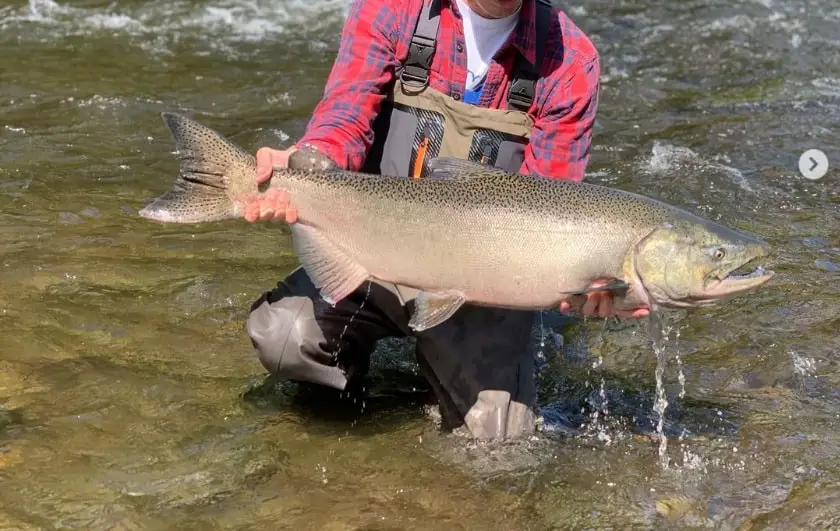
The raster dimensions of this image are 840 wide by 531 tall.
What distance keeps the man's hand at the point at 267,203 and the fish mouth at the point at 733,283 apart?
55.3 inches

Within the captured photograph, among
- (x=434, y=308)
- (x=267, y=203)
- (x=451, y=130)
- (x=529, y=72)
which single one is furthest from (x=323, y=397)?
(x=529, y=72)

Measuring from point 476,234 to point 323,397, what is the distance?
1.13 meters

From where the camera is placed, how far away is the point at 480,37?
156 inches

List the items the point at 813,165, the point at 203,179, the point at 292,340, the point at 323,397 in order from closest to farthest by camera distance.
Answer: the point at 203,179 < the point at 292,340 < the point at 323,397 < the point at 813,165

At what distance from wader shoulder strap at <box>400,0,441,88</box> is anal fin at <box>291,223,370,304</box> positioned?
0.81 meters

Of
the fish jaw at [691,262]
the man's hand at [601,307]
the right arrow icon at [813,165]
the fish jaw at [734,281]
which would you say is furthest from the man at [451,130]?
the right arrow icon at [813,165]

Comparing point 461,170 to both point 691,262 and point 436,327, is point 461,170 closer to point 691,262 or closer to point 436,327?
point 436,327

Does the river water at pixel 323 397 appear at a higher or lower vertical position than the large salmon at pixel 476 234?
lower

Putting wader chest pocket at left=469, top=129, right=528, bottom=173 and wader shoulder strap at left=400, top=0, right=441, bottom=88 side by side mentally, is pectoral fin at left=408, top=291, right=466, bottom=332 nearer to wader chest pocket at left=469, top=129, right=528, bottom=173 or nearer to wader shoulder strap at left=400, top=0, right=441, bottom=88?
wader chest pocket at left=469, top=129, right=528, bottom=173

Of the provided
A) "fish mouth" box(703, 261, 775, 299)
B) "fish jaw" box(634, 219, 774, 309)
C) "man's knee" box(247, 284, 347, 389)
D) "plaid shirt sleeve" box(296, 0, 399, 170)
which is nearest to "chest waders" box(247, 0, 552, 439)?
"man's knee" box(247, 284, 347, 389)

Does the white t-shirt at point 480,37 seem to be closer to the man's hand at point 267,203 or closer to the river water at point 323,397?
the man's hand at point 267,203

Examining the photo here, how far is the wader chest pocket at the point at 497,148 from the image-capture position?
3.98 metres

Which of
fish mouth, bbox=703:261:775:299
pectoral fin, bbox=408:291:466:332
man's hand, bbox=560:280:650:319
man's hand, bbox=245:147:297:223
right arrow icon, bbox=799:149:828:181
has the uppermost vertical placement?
right arrow icon, bbox=799:149:828:181

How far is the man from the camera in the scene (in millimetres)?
3879
